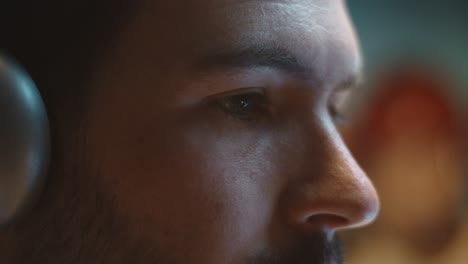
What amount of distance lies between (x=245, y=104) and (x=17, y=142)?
237 millimetres

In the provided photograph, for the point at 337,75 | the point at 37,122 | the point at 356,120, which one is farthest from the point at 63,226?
the point at 356,120

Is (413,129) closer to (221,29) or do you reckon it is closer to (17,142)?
(221,29)

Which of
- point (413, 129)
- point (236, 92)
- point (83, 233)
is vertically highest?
point (413, 129)

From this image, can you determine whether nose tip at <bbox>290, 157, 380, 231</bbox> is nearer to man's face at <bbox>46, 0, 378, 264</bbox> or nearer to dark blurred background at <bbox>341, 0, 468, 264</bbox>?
man's face at <bbox>46, 0, 378, 264</bbox>

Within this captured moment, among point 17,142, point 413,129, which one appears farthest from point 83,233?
point 413,129

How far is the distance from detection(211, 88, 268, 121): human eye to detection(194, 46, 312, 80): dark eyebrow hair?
0.03 meters

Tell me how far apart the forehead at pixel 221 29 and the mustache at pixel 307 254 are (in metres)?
0.19

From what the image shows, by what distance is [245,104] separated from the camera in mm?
722

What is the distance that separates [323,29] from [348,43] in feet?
0.18

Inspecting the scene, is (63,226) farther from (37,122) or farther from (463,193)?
(463,193)

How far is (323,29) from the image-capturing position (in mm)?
754

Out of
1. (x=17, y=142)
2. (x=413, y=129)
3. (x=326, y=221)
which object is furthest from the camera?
(x=413, y=129)

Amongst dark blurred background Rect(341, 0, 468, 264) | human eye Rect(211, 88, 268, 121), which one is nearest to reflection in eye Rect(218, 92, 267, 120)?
human eye Rect(211, 88, 268, 121)

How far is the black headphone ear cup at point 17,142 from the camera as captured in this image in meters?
0.64
